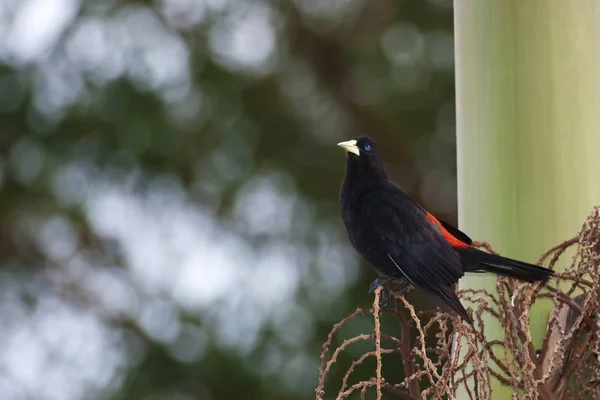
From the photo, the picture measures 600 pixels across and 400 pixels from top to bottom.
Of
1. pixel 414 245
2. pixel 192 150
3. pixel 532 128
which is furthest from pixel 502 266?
pixel 192 150

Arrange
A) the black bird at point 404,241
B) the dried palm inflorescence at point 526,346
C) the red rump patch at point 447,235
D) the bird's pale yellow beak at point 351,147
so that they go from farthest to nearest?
the bird's pale yellow beak at point 351,147 → the red rump patch at point 447,235 → the black bird at point 404,241 → the dried palm inflorescence at point 526,346

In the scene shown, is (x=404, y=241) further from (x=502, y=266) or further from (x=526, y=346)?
(x=526, y=346)

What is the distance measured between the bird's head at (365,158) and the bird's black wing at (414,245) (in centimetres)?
6

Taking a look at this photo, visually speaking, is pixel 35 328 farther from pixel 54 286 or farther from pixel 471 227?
pixel 471 227

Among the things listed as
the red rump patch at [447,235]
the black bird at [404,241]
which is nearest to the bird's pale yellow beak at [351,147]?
the black bird at [404,241]

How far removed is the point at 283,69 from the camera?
357cm

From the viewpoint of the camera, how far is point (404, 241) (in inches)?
49.3

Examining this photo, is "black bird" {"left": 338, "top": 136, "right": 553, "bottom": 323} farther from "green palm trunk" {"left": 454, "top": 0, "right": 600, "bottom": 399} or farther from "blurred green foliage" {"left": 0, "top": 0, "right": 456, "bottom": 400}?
"blurred green foliage" {"left": 0, "top": 0, "right": 456, "bottom": 400}

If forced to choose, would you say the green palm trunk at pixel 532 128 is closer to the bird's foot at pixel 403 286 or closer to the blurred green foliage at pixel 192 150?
the bird's foot at pixel 403 286

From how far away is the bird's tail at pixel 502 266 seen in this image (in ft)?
3.65

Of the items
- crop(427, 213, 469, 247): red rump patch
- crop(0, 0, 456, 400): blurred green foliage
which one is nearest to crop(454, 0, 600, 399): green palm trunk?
crop(427, 213, 469, 247): red rump patch

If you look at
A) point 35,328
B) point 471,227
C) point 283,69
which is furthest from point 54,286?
point 471,227

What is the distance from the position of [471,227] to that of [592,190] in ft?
0.56

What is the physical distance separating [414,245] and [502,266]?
127 millimetres
